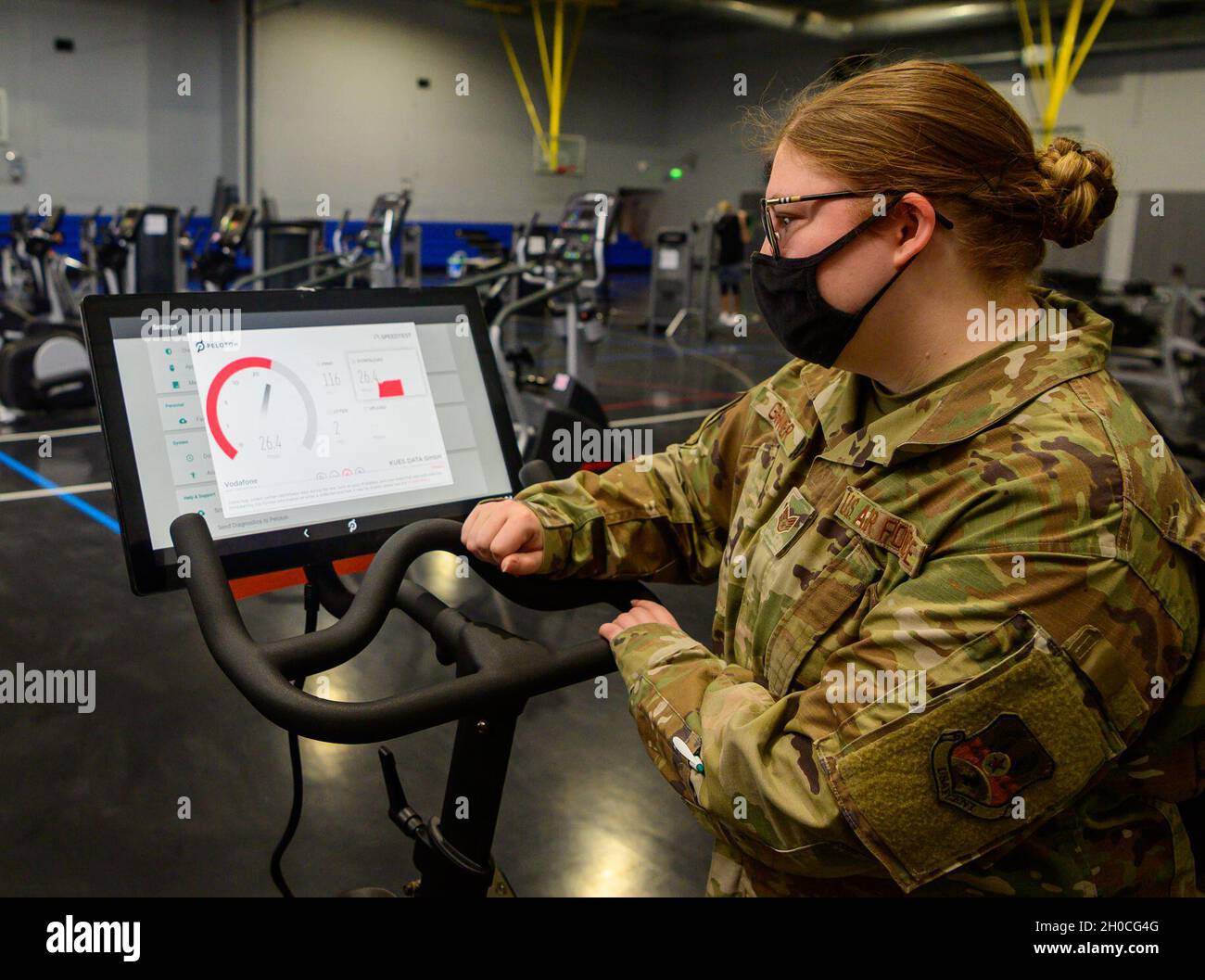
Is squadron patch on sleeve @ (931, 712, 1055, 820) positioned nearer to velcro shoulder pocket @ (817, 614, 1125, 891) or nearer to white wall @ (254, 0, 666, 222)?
velcro shoulder pocket @ (817, 614, 1125, 891)

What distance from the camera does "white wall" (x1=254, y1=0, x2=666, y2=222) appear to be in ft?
49.9

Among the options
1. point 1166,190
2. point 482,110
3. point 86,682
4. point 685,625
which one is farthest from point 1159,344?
point 482,110

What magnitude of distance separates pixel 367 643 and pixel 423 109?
1731 cm

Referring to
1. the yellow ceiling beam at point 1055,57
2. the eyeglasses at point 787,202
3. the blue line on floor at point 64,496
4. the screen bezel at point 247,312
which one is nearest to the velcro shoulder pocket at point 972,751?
the eyeglasses at point 787,202

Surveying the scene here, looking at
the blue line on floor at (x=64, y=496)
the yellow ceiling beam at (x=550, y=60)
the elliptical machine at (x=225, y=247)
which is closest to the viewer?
the blue line on floor at (x=64, y=496)

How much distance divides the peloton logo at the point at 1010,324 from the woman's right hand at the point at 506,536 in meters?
0.55

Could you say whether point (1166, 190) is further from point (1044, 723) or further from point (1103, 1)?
point (1044, 723)

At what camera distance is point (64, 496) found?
16.6 ft

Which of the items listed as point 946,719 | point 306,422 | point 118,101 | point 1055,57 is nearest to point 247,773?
point 306,422

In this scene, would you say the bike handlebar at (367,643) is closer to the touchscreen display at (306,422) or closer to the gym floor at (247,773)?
the touchscreen display at (306,422)

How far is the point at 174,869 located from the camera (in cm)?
228

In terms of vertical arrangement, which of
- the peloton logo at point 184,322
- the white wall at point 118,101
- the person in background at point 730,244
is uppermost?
the white wall at point 118,101

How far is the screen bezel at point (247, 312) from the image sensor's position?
1.14 metres

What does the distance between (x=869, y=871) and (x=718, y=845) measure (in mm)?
275
